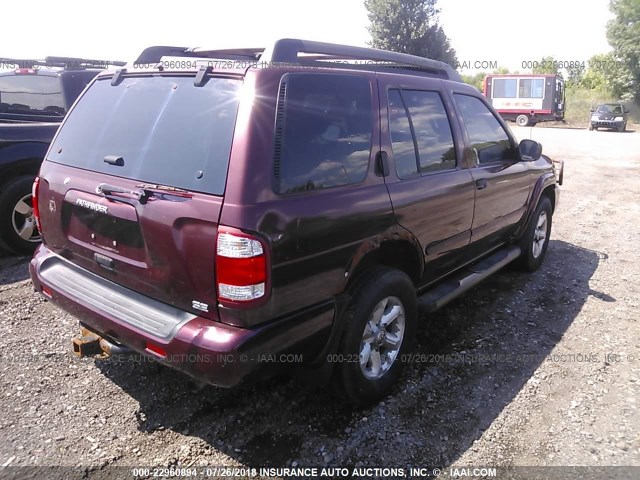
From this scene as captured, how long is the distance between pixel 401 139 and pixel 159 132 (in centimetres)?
143

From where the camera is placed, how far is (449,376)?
3400 millimetres

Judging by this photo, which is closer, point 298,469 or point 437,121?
point 298,469

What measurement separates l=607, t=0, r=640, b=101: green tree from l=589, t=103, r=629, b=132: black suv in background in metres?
8.92

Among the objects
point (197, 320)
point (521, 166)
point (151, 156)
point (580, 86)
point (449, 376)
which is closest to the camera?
point (197, 320)

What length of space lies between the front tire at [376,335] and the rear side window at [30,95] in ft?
17.4

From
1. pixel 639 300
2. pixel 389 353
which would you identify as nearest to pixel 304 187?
pixel 389 353

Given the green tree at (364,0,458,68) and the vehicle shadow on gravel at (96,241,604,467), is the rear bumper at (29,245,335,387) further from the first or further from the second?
the green tree at (364,0,458,68)

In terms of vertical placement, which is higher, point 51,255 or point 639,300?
point 51,255

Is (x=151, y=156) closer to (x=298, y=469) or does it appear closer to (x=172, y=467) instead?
(x=172, y=467)

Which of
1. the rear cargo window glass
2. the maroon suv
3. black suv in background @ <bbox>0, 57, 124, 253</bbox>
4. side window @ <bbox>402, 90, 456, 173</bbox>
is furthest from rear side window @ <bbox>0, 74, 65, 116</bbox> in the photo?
side window @ <bbox>402, 90, 456, 173</bbox>

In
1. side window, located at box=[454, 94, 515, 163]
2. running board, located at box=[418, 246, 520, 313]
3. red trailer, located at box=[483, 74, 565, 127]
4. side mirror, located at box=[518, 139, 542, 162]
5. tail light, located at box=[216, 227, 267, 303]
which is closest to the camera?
tail light, located at box=[216, 227, 267, 303]

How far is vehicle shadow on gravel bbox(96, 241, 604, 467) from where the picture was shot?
2.70m

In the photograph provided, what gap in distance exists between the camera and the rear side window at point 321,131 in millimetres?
2379

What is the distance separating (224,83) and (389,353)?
1864mm
